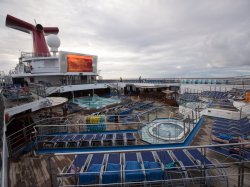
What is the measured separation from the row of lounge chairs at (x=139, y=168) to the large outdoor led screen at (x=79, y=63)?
1774cm

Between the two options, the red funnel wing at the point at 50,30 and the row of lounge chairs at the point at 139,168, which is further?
the red funnel wing at the point at 50,30

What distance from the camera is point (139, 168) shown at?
11.0 feet

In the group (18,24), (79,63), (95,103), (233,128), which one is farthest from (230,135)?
(18,24)

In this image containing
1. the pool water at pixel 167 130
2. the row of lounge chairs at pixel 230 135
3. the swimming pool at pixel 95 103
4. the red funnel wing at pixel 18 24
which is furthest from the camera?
the red funnel wing at pixel 18 24

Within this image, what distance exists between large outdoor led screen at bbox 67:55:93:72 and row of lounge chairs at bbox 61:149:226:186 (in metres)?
17.7

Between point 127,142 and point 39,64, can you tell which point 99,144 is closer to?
point 127,142

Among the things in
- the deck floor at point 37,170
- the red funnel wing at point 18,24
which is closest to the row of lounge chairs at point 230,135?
the deck floor at point 37,170

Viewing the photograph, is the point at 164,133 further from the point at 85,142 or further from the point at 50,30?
the point at 50,30

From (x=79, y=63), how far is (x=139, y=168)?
65.0 feet

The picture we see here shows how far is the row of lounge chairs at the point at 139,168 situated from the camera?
309 cm

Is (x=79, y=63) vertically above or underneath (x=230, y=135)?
above

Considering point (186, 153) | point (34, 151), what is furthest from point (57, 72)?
point (186, 153)

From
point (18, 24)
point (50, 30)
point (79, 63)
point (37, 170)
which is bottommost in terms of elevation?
point (37, 170)

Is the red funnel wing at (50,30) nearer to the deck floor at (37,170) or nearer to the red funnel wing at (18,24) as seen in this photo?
the red funnel wing at (18,24)
